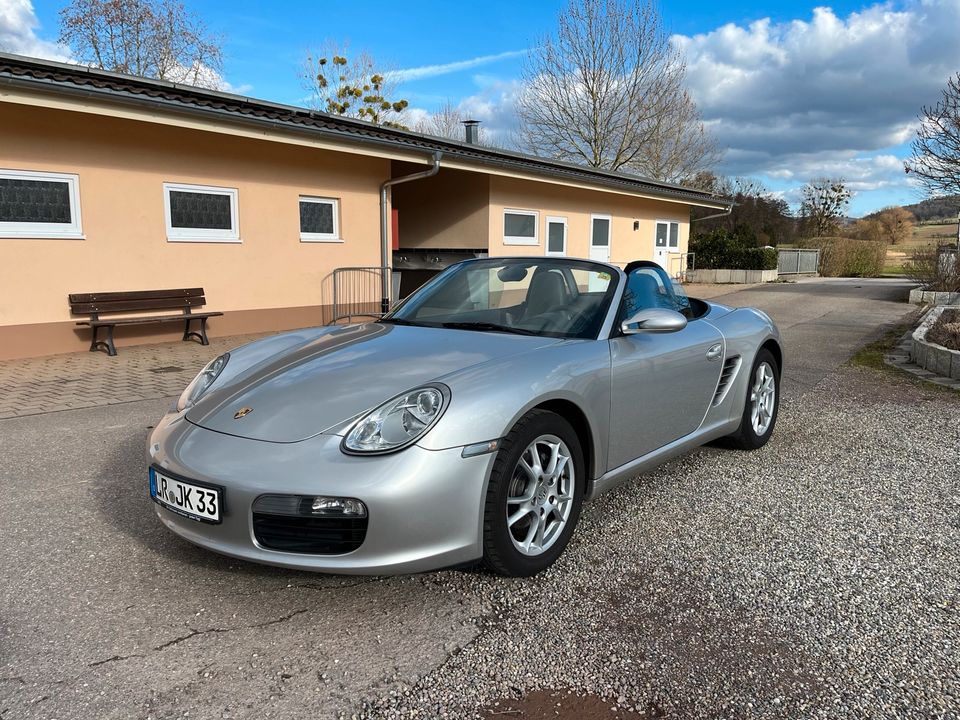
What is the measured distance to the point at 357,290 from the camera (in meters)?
13.1

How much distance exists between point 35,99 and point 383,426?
25.0ft

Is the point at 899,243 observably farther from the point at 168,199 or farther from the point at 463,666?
the point at 463,666

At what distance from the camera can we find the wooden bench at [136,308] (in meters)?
9.12

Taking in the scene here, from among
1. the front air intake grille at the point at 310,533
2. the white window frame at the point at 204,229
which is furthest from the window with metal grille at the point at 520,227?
the front air intake grille at the point at 310,533

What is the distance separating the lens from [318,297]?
12.3m

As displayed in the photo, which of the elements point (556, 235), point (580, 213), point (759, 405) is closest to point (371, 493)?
point (759, 405)

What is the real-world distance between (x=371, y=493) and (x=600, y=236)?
18.3 meters

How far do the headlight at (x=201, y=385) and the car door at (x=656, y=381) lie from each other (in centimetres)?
196

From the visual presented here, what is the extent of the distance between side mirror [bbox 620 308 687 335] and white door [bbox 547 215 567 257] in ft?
47.6

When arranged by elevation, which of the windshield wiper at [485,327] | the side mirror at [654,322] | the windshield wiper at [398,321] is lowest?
the windshield wiper at [398,321]

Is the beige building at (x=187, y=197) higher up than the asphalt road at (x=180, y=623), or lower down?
higher up

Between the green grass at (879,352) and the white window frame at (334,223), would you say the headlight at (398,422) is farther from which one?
the white window frame at (334,223)

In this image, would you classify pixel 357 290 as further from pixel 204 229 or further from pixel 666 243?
pixel 666 243

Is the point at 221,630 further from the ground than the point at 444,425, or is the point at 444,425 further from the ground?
the point at 444,425
